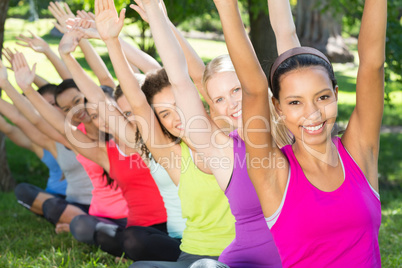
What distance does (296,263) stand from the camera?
2.15 meters

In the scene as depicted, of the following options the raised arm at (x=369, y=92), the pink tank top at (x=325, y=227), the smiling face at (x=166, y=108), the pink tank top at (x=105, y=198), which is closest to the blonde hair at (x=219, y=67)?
the smiling face at (x=166, y=108)

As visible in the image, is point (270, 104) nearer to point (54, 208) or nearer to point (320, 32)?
point (54, 208)

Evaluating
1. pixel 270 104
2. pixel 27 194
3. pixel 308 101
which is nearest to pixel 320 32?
pixel 27 194

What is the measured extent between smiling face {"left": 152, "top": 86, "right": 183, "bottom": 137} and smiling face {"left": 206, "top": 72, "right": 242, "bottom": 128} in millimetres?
427

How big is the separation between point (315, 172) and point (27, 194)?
364 cm

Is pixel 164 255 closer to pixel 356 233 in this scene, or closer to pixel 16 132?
pixel 356 233

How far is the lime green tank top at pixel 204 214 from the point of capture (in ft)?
9.55

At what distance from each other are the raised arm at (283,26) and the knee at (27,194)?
9.91ft

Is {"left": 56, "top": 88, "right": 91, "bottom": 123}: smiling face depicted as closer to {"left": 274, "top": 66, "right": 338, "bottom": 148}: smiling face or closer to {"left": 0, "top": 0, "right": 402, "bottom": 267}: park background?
{"left": 0, "top": 0, "right": 402, "bottom": 267}: park background

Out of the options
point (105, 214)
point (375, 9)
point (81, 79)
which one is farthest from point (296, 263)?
point (105, 214)

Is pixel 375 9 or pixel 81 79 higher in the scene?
pixel 375 9

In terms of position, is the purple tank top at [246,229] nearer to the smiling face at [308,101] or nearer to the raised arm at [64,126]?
the smiling face at [308,101]

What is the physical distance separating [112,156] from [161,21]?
5.41ft

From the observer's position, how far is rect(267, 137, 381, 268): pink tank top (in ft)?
6.93
